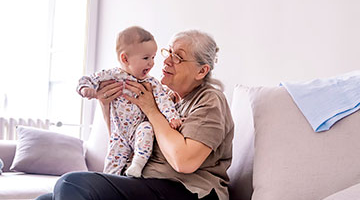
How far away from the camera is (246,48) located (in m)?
2.46

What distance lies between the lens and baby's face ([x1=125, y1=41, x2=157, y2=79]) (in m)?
1.79

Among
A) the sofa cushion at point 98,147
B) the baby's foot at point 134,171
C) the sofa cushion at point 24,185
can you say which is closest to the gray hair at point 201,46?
the baby's foot at point 134,171

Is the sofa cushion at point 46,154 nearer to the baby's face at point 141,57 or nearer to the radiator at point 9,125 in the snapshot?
the radiator at point 9,125

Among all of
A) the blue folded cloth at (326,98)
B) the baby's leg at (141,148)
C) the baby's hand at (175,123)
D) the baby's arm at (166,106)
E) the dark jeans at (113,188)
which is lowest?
the dark jeans at (113,188)

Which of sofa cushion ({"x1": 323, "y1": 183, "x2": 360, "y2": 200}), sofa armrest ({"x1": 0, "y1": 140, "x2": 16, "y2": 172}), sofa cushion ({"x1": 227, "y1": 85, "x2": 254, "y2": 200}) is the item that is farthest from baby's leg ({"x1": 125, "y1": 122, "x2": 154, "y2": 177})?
sofa armrest ({"x1": 0, "y1": 140, "x2": 16, "y2": 172})

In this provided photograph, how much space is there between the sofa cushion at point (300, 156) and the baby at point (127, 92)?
14.6 inches

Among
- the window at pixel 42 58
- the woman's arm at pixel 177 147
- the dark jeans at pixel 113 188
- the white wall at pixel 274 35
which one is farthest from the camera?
the window at pixel 42 58

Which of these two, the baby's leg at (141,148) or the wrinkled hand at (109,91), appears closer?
the baby's leg at (141,148)

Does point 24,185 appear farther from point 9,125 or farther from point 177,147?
point 9,125

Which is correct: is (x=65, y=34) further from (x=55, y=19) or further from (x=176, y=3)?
(x=176, y=3)

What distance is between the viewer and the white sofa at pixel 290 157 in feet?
4.68

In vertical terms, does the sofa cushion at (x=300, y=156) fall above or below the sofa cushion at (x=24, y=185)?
above

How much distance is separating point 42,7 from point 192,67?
111 inches

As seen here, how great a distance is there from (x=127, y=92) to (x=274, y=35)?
33.5 inches
